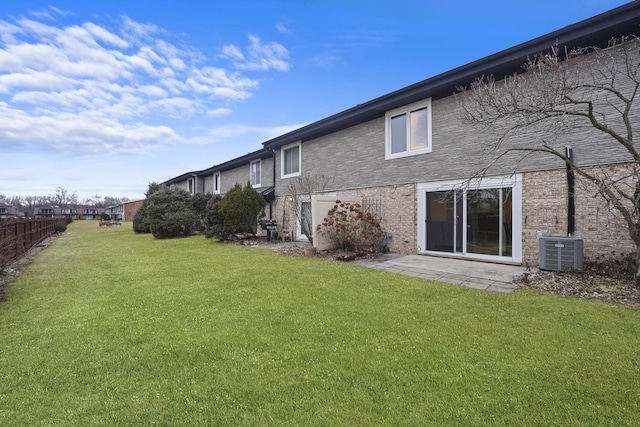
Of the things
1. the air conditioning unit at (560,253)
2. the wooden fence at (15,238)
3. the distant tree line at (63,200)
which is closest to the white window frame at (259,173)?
the wooden fence at (15,238)

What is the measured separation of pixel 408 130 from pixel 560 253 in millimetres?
5844

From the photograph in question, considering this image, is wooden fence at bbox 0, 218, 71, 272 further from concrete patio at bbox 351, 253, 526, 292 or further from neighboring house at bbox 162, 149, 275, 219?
concrete patio at bbox 351, 253, 526, 292

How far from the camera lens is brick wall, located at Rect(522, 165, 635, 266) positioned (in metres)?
6.83

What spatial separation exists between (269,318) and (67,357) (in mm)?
2256

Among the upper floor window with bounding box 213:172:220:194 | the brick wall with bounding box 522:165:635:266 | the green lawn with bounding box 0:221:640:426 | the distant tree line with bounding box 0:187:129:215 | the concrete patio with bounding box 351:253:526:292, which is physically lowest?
the green lawn with bounding box 0:221:640:426

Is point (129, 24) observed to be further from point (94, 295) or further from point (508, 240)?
point (508, 240)

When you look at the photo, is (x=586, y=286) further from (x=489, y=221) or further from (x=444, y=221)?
(x=444, y=221)

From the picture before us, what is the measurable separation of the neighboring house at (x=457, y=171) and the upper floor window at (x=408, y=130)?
0.03 meters

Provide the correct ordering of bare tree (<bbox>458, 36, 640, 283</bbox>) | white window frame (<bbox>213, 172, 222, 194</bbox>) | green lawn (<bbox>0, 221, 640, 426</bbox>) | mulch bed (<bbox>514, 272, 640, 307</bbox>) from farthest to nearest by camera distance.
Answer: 1. white window frame (<bbox>213, 172, 222, 194</bbox>)
2. bare tree (<bbox>458, 36, 640, 283</bbox>)
3. mulch bed (<bbox>514, 272, 640, 307</bbox>)
4. green lawn (<bbox>0, 221, 640, 426</bbox>)

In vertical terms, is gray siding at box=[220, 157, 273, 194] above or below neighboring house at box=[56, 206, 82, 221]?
above

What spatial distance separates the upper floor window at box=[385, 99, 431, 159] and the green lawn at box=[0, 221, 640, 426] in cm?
602

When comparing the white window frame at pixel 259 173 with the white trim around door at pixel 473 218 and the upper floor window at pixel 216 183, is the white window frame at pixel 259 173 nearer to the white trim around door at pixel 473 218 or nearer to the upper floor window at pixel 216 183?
the upper floor window at pixel 216 183

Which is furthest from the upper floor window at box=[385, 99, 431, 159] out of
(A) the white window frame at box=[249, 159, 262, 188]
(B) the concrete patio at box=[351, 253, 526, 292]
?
(A) the white window frame at box=[249, 159, 262, 188]

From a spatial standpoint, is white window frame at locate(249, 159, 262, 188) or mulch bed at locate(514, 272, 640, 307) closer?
mulch bed at locate(514, 272, 640, 307)
